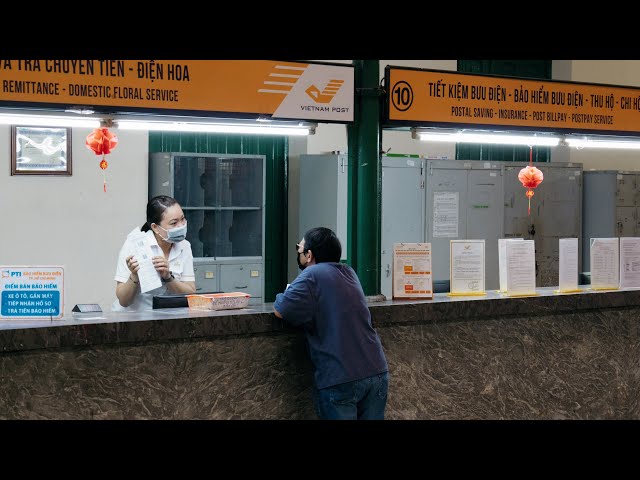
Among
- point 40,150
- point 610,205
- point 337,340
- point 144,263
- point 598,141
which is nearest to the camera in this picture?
point 337,340

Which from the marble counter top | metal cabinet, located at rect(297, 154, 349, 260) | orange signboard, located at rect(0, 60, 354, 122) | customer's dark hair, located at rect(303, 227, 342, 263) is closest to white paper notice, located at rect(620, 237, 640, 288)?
the marble counter top

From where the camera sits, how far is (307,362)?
435 cm

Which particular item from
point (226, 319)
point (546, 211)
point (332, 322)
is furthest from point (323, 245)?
point (546, 211)

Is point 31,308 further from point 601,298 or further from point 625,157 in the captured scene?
point 625,157

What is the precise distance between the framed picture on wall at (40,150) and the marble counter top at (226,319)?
3.86m

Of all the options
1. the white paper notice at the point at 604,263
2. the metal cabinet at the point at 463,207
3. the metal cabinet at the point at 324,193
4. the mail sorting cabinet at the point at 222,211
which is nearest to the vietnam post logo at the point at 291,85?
the white paper notice at the point at 604,263

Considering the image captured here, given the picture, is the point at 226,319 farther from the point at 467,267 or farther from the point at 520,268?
the point at 520,268

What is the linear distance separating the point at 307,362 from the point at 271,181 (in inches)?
217

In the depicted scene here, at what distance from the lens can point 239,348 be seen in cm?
415

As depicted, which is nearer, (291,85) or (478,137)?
(291,85)

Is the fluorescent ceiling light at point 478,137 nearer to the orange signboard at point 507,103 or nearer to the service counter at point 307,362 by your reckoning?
the orange signboard at point 507,103

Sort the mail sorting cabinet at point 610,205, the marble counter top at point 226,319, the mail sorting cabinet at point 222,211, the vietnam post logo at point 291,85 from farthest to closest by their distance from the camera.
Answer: the mail sorting cabinet at point 610,205 < the mail sorting cabinet at point 222,211 < the vietnam post logo at point 291,85 < the marble counter top at point 226,319

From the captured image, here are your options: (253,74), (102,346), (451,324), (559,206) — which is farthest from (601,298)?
(559,206)

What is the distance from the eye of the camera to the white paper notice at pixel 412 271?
4.79 metres
